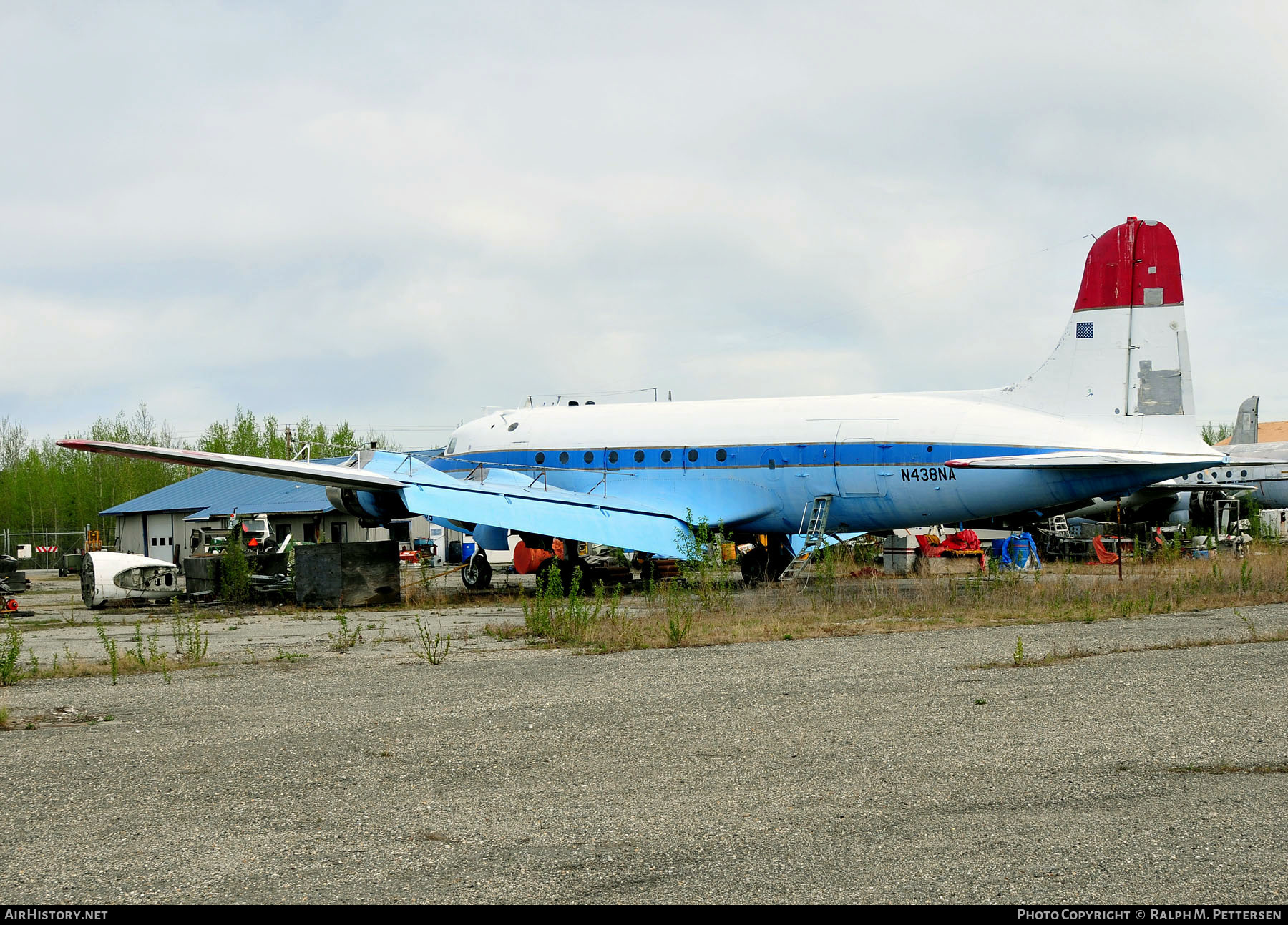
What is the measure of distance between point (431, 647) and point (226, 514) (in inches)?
1417

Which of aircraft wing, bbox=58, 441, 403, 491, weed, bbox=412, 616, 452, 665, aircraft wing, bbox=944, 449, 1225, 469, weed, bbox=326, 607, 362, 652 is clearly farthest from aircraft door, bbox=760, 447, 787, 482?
weed, bbox=326, 607, 362, 652

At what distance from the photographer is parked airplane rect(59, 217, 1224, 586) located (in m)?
19.9

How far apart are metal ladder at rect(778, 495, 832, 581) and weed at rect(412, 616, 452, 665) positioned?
855cm

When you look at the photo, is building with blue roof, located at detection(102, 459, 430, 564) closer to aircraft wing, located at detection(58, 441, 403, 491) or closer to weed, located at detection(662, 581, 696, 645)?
aircraft wing, located at detection(58, 441, 403, 491)

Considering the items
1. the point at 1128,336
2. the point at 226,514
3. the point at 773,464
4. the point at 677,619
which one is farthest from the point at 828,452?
the point at 226,514

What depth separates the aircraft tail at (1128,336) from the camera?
1989cm

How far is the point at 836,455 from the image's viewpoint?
2211 cm

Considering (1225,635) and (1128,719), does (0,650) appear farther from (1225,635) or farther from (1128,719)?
(1225,635)

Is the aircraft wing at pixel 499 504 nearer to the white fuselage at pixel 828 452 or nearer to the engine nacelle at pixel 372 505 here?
the engine nacelle at pixel 372 505

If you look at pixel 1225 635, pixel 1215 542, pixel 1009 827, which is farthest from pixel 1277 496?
pixel 1009 827

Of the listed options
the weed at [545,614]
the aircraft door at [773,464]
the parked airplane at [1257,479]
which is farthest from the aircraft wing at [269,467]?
the parked airplane at [1257,479]

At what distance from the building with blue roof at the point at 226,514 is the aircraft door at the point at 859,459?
27349 mm

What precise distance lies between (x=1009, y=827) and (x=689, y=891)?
6.37 feet

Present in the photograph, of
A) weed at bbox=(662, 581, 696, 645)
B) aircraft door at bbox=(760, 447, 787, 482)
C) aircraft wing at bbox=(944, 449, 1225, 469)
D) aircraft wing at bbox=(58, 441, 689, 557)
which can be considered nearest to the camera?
weed at bbox=(662, 581, 696, 645)
